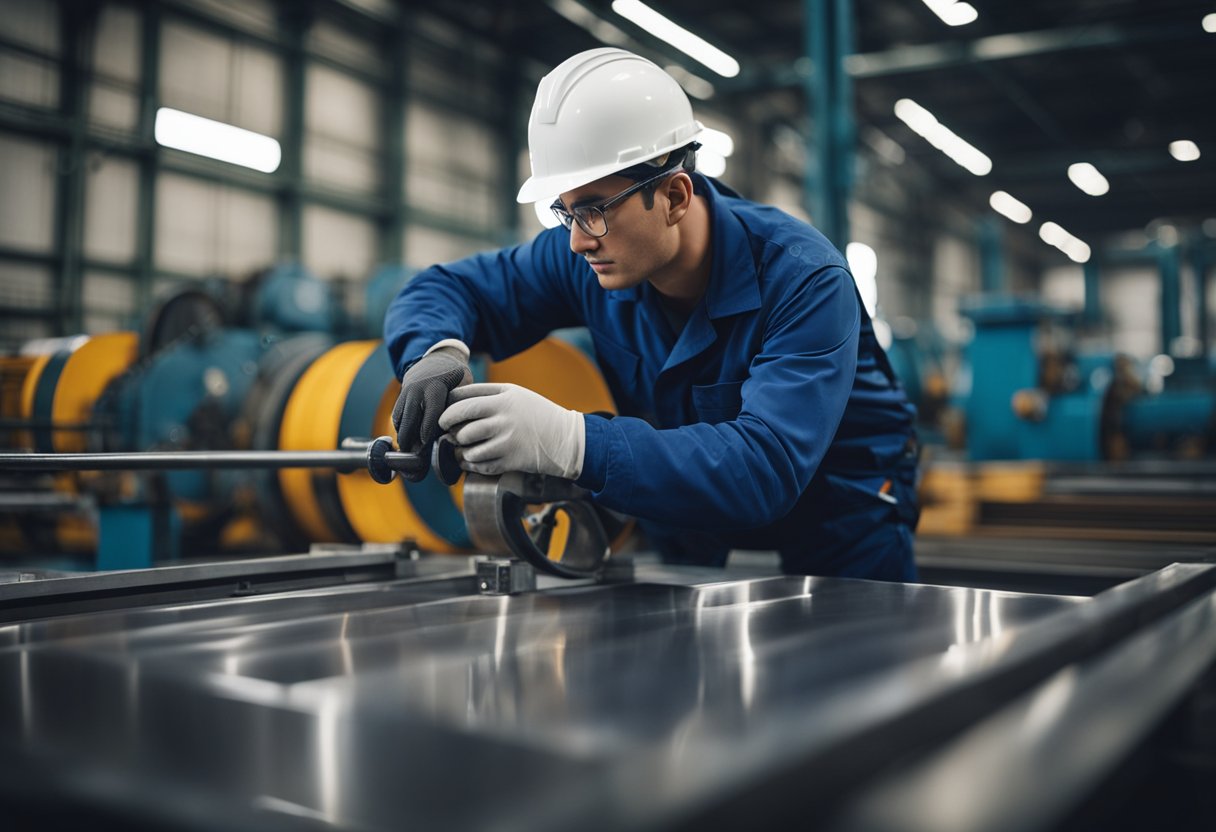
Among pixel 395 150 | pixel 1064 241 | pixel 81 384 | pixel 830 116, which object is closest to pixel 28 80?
pixel 395 150

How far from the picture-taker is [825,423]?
138cm

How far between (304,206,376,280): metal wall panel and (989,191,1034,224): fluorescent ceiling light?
33.6 feet

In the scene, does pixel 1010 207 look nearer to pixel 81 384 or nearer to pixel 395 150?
pixel 395 150

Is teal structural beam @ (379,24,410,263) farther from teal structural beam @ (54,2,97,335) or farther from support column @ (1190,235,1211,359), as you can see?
support column @ (1190,235,1211,359)

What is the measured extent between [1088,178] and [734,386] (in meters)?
14.4

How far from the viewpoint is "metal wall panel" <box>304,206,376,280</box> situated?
29.3ft

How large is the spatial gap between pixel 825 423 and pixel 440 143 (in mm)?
9201

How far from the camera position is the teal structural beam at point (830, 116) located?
5.50m

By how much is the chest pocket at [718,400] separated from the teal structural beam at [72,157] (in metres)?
7.11

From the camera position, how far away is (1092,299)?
34.0 ft

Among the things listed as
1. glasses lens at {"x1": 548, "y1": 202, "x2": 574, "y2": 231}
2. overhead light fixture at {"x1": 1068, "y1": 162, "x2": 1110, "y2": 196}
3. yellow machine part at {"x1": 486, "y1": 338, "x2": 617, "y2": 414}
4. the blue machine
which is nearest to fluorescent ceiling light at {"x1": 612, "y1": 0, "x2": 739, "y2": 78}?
the blue machine

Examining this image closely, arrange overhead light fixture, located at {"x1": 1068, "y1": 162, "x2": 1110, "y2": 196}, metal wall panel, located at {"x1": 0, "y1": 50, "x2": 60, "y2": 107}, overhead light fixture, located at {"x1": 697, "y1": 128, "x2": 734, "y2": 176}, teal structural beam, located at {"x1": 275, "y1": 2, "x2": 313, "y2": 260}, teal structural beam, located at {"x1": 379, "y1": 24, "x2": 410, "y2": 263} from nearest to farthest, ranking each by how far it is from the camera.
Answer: metal wall panel, located at {"x1": 0, "y1": 50, "x2": 60, "y2": 107} < teal structural beam, located at {"x1": 275, "y1": 2, "x2": 313, "y2": 260} < teal structural beam, located at {"x1": 379, "y1": 24, "x2": 410, "y2": 263} < overhead light fixture, located at {"x1": 697, "y1": 128, "x2": 734, "y2": 176} < overhead light fixture, located at {"x1": 1068, "y1": 162, "x2": 1110, "y2": 196}

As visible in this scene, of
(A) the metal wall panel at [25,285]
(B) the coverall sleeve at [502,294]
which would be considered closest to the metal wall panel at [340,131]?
(A) the metal wall panel at [25,285]

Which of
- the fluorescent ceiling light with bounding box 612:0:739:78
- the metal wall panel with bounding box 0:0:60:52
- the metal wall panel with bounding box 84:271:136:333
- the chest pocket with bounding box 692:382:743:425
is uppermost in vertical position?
the fluorescent ceiling light with bounding box 612:0:739:78
